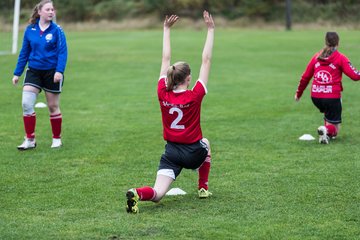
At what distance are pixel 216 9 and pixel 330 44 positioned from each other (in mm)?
45078

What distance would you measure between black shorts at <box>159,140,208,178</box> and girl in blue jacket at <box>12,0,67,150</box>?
3298 millimetres

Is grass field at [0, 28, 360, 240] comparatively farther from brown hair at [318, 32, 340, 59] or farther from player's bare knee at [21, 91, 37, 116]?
brown hair at [318, 32, 340, 59]

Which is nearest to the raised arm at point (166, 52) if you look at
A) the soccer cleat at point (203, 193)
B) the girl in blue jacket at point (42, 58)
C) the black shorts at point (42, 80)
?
the soccer cleat at point (203, 193)

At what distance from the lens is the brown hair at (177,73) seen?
7090mm

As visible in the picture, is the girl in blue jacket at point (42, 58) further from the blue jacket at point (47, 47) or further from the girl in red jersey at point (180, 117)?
the girl in red jersey at point (180, 117)

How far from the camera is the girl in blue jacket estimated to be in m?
10.2

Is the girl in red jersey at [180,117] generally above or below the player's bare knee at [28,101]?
above

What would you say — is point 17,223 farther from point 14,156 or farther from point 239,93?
point 239,93

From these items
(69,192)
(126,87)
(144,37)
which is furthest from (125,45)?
(69,192)

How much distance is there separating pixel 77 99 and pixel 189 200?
9482 mm

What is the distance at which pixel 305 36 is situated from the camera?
3844 cm

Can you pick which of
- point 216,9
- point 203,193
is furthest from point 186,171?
point 216,9

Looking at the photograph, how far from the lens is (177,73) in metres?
7.09

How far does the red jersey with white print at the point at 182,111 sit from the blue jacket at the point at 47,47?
3.31m
